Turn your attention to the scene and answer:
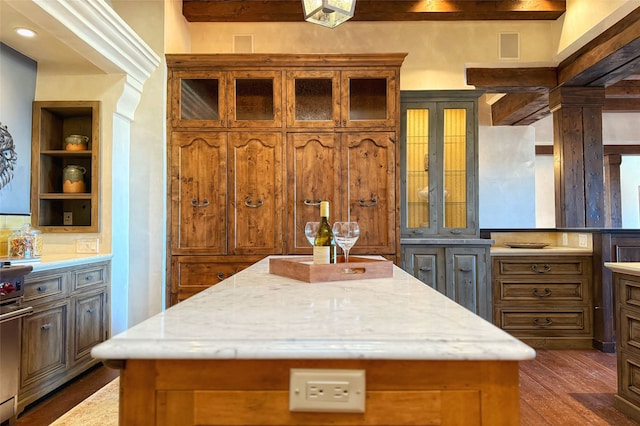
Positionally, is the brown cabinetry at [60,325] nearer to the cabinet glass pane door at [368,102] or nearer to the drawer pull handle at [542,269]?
the cabinet glass pane door at [368,102]

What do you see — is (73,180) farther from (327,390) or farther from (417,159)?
(327,390)

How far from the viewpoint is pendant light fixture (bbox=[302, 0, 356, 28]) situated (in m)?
1.99

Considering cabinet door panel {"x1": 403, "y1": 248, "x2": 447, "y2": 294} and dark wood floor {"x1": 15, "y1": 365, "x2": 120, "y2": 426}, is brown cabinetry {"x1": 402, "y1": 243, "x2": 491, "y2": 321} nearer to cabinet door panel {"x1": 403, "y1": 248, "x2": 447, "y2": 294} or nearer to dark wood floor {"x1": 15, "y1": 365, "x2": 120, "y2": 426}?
cabinet door panel {"x1": 403, "y1": 248, "x2": 447, "y2": 294}

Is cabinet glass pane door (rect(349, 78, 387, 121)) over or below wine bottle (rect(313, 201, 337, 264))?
over

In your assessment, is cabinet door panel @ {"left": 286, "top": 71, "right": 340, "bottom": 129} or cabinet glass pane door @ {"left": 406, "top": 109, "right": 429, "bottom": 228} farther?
cabinet glass pane door @ {"left": 406, "top": 109, "right": 429, "bottom": 228}

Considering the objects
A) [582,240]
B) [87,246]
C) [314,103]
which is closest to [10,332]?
[87,246]

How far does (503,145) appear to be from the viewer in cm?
595

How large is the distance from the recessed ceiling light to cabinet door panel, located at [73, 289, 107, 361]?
71.3 inches

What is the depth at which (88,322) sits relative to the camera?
112 inches

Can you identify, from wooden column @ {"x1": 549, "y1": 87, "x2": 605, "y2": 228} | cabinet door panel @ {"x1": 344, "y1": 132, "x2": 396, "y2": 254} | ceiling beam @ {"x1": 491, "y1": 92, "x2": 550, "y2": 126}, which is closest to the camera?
cabinet door panel @ {"x1": 344, "y1": 132, "x2": 396, "y2": 254}

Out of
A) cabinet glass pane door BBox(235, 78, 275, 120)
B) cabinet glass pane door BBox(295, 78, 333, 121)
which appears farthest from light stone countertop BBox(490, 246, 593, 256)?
cabinet glass pane door BBox(235, 78, 275, 120)

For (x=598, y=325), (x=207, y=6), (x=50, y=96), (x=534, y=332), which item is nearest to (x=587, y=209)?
(x=598, y=325)

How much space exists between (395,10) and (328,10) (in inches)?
86.4

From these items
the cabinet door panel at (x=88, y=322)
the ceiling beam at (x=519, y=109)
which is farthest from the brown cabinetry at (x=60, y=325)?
the ceiling beam at (x=519, y=109)
